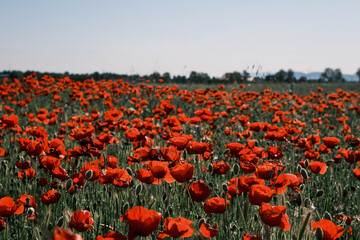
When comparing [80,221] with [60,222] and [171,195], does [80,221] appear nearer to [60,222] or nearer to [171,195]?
[60,222]

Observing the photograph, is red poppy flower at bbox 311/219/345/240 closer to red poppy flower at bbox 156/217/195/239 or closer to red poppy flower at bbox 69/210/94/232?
red poppy flower at bbox 156/217/195/239

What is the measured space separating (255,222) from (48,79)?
831cm

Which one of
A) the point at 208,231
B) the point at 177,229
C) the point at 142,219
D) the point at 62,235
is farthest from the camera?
the point at 208,231

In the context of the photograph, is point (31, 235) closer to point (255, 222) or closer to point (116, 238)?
point (116, 238)

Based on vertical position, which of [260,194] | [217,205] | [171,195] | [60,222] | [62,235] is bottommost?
[171,195]

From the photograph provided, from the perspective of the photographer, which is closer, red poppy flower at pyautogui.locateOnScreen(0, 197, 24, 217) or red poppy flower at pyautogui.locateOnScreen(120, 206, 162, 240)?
red poppy flower at pyautogui.locateOnScreen(120, 206, 162, 240)

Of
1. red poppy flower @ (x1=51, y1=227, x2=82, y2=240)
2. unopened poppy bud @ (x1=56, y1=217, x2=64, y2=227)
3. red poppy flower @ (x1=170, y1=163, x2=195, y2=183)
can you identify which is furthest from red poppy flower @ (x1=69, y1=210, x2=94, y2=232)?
red poppy flower @ (x1=51, y1=227, x2=82, y2=240)

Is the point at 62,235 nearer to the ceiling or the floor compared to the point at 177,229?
nearer to the ceiling

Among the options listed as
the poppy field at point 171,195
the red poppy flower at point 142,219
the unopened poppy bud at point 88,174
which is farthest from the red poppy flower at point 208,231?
the unopened poppy bud at point 88,174

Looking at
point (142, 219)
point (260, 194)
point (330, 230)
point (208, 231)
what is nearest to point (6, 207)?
point (142, 219)

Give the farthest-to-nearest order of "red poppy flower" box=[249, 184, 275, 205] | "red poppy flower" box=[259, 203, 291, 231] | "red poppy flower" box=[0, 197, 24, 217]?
"red poppy flower" box=[0, 197, 24, 217], "red poppy flower" box=[249, 184, 275, 205], "red poppy flower" box=[259, 203, 291, 231]

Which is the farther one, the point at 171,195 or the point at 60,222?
the point at 171,195

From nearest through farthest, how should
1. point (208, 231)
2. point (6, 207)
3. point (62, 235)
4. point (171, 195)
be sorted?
point (62, 235)
point (208, 231)
point (6, 207)
point (171, 195)

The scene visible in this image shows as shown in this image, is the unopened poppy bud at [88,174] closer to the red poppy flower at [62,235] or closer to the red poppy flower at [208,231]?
the red poppy flower at [208,231]
